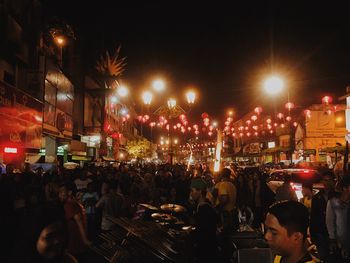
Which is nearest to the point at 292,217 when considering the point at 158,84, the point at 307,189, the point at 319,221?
the point at 319,221

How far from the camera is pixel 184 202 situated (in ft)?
50.6

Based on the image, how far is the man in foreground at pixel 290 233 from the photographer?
2.88 meters

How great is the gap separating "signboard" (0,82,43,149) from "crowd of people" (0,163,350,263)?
7.40 feet

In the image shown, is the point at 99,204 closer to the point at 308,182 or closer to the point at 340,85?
the point at 308,182

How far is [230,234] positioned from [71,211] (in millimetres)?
2796

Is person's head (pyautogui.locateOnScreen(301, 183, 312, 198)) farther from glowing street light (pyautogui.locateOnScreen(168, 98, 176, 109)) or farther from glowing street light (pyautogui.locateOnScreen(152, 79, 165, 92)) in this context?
glowing street light (pyautogui.locateOnScreen(168, 98, 176, 109))

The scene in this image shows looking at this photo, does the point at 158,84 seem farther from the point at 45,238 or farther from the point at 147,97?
the point at 45,238

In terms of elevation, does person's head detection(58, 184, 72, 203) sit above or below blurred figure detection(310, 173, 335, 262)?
above

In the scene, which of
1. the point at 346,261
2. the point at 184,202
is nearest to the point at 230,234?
the point at 346,261

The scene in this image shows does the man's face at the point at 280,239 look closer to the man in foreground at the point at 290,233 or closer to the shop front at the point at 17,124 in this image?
the man in foreground at the point at 290,233

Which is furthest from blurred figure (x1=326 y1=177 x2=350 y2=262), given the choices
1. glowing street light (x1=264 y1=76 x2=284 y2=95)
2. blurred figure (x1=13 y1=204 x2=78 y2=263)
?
glowing street light (x1=264 y1=76 x2=284 y2=95)

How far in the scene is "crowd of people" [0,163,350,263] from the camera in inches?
118

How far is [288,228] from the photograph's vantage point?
9.50 feet

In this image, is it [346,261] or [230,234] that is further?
[346,261]
